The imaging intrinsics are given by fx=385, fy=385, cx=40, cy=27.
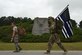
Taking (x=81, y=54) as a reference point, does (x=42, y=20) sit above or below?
above

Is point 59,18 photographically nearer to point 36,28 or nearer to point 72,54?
point 72,54

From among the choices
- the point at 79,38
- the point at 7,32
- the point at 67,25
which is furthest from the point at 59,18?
the point at 7,32

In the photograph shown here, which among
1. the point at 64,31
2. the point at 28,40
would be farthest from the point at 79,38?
the point at 64,31

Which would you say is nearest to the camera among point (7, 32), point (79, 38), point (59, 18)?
point (59, 18)

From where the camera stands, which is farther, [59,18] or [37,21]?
[37,21]

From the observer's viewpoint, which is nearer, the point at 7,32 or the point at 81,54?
the point at 81,54

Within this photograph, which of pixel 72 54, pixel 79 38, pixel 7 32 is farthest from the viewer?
pixel 7 32

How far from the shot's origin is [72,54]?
55.3 feet

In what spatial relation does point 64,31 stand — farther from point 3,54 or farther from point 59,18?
point 3,54

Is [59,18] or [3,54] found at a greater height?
[59,18]

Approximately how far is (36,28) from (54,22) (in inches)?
922

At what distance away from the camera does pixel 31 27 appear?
43.5 metres

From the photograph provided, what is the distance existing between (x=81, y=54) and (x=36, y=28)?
24349 millimetres

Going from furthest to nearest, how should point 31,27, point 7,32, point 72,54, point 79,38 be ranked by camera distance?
point 31,27 → point 7,32 → point 79,38 → point 72,54
